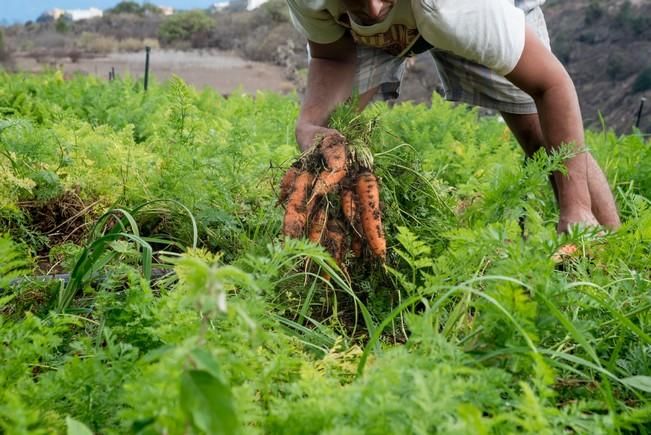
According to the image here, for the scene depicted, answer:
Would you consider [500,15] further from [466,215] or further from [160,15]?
[160,15]

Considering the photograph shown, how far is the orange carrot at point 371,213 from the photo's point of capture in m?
2.19

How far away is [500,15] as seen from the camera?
251 centimetres

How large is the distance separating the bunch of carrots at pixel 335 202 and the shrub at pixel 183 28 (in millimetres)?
16303

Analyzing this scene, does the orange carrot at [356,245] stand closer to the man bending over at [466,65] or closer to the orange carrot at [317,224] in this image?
the orange carrot at [317,224]

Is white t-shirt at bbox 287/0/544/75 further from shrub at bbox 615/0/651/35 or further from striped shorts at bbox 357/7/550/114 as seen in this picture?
shrub at bbox 615/0/651/35

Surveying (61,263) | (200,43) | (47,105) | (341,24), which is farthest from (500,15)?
(200,43)

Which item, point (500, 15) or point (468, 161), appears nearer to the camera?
point (500, 15)

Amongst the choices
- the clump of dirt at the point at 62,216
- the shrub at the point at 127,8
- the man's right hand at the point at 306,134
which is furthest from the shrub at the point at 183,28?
the man's right hand at the point at 306,134

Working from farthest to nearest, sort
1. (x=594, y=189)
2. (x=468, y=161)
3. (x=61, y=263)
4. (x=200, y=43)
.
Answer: (x=200, y=43)
(x=468, y=161)
(x=594, y=189)
(x=61, y=263)

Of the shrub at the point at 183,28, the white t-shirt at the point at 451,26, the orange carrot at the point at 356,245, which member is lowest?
the shrub at the point at 183,28

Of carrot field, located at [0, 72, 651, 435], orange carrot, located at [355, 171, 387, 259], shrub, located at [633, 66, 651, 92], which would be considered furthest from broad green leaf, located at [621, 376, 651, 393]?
shrub, located at [633, 66, 651, 92]

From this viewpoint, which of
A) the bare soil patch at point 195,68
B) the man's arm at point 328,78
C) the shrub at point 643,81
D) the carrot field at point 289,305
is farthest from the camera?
the bare soil patch at point 195,68

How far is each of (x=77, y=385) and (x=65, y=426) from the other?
0.10m

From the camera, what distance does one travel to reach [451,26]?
2449 millimetres
